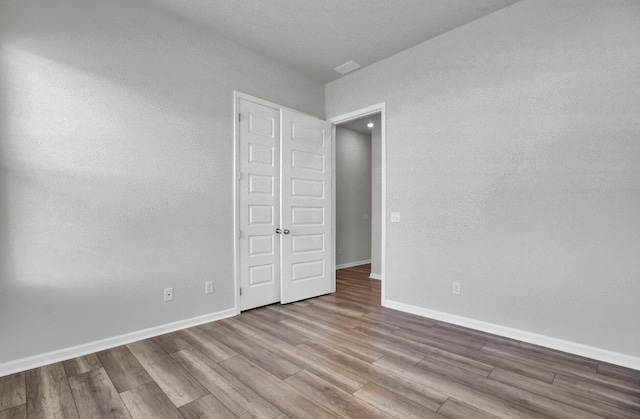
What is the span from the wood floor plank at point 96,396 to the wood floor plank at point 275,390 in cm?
67

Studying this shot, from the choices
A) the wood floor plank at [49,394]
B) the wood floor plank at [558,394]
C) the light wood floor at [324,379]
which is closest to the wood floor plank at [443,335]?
the light wood floor at [324,379]

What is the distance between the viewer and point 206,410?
1754 mm

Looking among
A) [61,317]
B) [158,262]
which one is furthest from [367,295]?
[61,317]

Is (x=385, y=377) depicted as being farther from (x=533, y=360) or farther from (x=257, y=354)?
(x=533, y=360)

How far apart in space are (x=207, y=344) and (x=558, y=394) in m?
2.56

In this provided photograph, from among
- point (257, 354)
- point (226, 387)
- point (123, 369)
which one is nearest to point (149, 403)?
point (226, 387)

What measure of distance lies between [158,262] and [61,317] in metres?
0.77

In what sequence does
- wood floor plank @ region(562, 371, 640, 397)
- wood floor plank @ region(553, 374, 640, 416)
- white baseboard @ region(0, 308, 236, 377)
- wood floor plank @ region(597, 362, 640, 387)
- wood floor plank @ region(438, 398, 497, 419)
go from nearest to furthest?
wood floor plank @ region(438, 398, 497, 419)
wood floor plank @ region(553, 374, 640, 416)
wood floor plank @ region(562, 371, 640, 397)
wood floor plank @ region(597, 362, 640, 387)
white baseboard @ region(0, 308, 236, 377)

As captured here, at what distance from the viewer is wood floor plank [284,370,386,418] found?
1.73 m

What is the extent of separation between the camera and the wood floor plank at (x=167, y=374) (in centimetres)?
190

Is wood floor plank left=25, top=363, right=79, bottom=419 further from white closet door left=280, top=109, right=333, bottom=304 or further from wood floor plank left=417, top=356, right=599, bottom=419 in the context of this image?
wood floor plank left=417, top=356, right=599, bottom=419

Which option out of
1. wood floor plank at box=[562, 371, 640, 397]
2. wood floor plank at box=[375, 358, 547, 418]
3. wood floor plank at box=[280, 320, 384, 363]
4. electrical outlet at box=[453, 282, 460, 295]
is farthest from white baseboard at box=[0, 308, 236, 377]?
wood floor plank at box=[562, 371, 640, 397]

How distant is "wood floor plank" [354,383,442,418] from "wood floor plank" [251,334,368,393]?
0.08 metres

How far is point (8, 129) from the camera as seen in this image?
216cm
